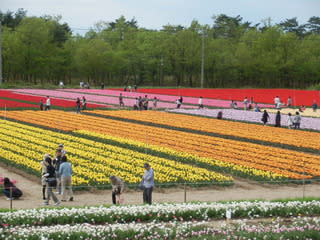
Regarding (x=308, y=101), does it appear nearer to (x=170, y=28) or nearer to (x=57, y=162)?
(x=57, y=162)

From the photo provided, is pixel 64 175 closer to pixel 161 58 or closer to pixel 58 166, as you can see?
pixel 58 166

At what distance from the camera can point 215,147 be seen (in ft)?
107

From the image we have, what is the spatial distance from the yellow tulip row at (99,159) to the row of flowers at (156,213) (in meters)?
6.69

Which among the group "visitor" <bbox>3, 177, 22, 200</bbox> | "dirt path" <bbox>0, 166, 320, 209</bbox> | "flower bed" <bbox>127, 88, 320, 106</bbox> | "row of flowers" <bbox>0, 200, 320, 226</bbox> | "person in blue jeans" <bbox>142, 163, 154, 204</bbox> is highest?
"flower bed" <bbox>127, 88, 320, 106</bbox>

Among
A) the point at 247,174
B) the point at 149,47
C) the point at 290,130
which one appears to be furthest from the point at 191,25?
the point at 247,174

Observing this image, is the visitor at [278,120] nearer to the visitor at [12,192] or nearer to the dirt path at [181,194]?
the dirt path at [181,194]

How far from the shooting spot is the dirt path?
19984mm

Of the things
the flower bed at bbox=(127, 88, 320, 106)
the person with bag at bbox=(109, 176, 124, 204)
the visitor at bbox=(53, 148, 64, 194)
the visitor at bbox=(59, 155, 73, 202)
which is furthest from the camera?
the flower bed at bbox=(127, 88, 320, 106)

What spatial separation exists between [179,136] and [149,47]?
320 ft

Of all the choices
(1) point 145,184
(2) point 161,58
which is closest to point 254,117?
(1) point 145,184

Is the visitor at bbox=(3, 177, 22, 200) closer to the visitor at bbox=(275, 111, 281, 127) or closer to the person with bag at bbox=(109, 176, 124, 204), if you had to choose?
the person with bag at bbox=(109, 176, 124, 204)

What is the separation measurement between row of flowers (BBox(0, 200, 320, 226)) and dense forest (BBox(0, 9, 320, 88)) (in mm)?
107489

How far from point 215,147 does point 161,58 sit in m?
99.5

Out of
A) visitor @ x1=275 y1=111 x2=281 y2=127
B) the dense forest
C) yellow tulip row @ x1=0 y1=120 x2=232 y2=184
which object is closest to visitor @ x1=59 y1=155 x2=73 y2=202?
yellow tulip row @ x1=0 y1=120 x2=232 y2=184
